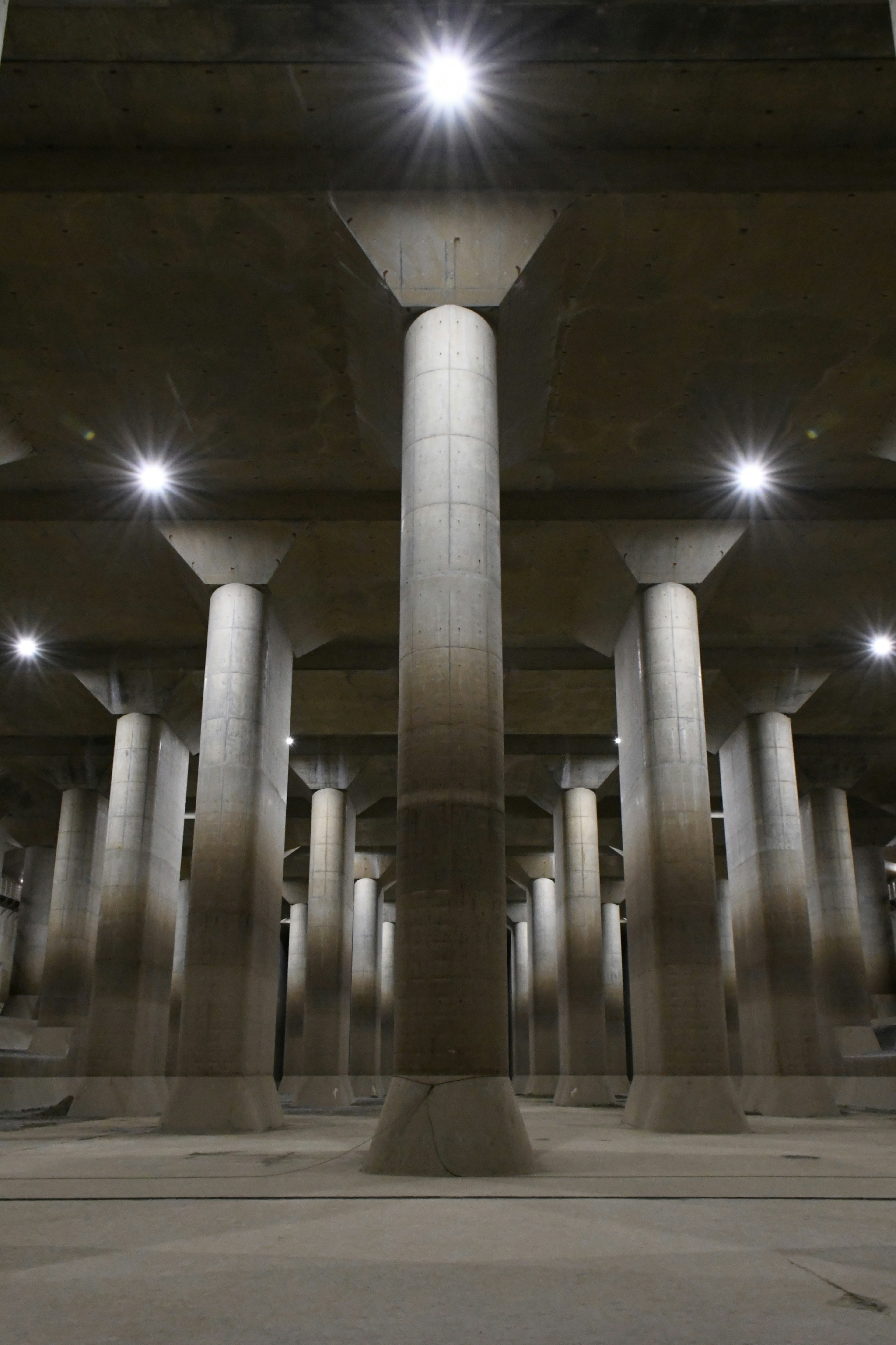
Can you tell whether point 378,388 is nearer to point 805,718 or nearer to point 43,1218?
point 43,1218

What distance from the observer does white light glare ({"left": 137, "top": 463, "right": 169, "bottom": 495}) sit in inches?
695

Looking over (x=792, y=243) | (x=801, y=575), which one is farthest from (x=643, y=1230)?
(x=801, y=575)

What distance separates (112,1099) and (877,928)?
28306 mm

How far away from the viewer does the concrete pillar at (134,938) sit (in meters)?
23.7

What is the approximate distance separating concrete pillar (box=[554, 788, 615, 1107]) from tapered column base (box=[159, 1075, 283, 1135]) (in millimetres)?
15176

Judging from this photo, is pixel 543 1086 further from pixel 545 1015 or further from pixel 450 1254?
pixel 450 1254

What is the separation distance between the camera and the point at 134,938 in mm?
24578

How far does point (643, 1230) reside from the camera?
19.5 feet

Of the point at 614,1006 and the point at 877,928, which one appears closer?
the point at 877,928

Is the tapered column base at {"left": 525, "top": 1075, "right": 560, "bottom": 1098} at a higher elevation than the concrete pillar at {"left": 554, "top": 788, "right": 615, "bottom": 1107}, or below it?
below

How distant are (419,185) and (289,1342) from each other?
12115 mm

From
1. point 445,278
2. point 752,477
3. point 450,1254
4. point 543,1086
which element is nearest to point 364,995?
point 543,1086

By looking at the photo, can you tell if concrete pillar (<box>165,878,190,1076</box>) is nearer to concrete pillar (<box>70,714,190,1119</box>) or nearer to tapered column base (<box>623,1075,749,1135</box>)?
concrete pillar (<box>70,714,190,1119</box>)

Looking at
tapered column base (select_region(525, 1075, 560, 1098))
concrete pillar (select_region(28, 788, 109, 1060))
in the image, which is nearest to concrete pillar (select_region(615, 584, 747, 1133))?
concrete pillar (select_region(28, 788, 109, 1060))
